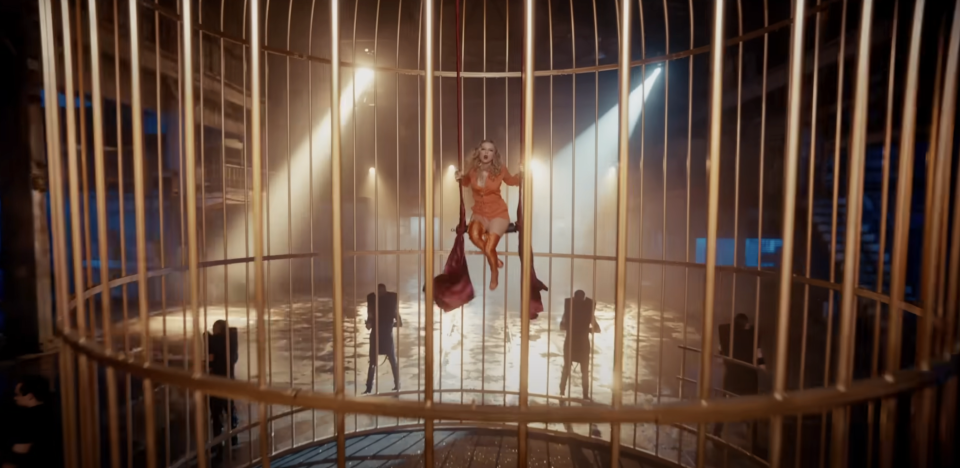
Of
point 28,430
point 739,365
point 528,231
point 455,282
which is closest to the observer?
point 528,231

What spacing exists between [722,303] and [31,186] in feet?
30.5

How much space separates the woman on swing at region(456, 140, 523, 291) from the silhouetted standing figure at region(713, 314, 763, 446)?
1.62 metres

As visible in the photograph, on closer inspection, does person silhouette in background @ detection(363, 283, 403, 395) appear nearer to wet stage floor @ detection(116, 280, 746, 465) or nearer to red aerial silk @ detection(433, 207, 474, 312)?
wet stage floor @ detection(116, 280, 746, 465)

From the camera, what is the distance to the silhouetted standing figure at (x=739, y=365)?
316cm

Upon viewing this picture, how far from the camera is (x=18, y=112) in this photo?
4.95m

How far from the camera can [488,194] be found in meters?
2.79

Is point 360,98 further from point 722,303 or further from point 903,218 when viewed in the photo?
point 903,218

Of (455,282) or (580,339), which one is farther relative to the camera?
(580,339)

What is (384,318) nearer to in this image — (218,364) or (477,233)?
(218,364)

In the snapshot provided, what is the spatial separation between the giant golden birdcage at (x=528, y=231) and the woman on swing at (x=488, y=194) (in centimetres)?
18

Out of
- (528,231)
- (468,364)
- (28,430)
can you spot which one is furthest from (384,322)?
(528,231)

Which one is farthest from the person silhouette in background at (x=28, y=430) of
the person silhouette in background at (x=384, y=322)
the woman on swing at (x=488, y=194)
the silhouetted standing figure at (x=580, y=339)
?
the silhouetted standing figure at (x=580, y=339)

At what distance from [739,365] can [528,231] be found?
9.17ft

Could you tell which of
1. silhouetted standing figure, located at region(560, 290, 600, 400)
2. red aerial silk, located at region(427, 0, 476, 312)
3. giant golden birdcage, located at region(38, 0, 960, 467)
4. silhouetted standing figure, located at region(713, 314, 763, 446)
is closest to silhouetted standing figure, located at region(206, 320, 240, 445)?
giant golden birdcage, located at region(38, 0, 960, 467)
